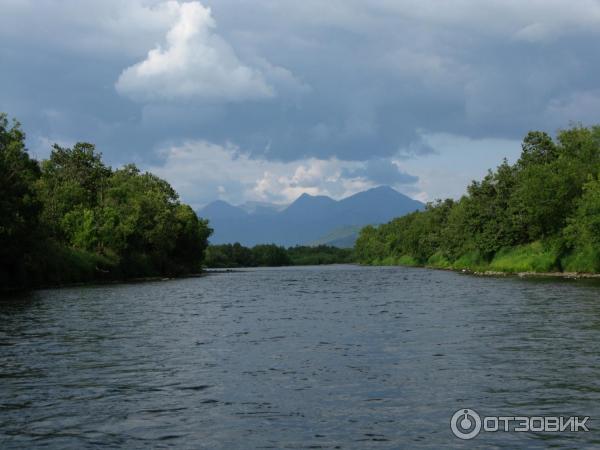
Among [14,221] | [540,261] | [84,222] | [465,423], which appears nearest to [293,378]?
[465,423]

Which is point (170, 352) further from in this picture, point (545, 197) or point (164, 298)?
point (545, 197)

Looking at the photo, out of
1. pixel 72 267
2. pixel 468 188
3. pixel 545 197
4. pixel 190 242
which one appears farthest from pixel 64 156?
pixel 545 197

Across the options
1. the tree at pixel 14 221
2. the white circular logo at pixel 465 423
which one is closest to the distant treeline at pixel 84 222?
the tree at pixel 14 221

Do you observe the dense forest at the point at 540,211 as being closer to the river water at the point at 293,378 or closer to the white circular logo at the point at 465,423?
the river water at the point at 293,378

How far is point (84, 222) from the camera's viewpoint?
381 ft

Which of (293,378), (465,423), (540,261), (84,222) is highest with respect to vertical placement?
(84,222)

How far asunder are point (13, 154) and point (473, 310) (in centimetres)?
6640

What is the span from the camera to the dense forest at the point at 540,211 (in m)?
96.8

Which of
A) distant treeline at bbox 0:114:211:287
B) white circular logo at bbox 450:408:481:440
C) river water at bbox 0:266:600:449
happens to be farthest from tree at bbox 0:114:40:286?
white circular logo at bbox 450:408:481:440

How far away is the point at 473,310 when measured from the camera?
4788 cm

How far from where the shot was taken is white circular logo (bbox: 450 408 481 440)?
1656cm

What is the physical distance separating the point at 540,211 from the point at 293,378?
314ft

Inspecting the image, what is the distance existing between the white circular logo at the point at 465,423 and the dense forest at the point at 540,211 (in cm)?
7824

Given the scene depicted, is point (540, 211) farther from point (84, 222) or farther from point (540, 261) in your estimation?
point (84, 222)
